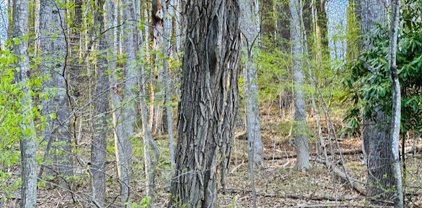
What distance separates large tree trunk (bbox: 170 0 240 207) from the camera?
3.71 meters

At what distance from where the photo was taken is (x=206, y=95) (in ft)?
12.2

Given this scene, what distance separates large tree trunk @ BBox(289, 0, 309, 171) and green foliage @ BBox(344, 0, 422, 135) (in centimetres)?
312

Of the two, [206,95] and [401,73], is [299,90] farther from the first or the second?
[206,95]

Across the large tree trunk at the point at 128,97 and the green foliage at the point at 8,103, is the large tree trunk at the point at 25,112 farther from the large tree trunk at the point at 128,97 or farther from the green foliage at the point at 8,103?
the large tree trunk at the point at 128,97

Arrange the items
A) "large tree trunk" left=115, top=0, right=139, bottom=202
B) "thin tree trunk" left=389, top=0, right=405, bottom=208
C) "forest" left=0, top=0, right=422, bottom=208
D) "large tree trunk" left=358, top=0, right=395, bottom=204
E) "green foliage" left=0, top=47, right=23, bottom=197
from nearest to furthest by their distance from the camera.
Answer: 1. "green foliage" left=0, top=47, right=23, bottom=197
2. "forest" left=0, top=0, right=422, bottom=208
3. "thin tree trunk" left=389, top=0, right=405, bottom=208
4. "large tree trunk" left=115, top=0, right=139, bottom=202
5. "large tree trunk" left=358, top=0, right=395, bottom=204

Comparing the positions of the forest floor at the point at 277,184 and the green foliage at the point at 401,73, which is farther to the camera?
the forest floor at the point at 277,184

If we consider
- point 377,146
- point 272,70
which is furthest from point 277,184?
point 377,146

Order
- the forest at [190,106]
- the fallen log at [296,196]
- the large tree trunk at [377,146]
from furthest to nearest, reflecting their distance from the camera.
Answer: the fallen log at [296,196]
the large tree trunk at [377,146]
the forest at [190,106]

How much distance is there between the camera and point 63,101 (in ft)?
22.7

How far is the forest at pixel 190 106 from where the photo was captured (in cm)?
371

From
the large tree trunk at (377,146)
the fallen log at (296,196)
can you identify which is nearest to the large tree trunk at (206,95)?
the large tree trunk at (377,146)

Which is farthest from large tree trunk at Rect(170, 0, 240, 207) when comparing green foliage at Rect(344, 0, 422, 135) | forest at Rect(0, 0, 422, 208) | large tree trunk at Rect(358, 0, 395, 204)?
large tree trunk at Rect(358, 0, 395, 204)

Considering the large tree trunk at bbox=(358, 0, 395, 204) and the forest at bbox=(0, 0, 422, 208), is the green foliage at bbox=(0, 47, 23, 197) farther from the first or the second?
the large tree trunk at bbox=(358, 0, 395, 204)

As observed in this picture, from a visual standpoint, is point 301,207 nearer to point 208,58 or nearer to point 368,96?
point 368,96
